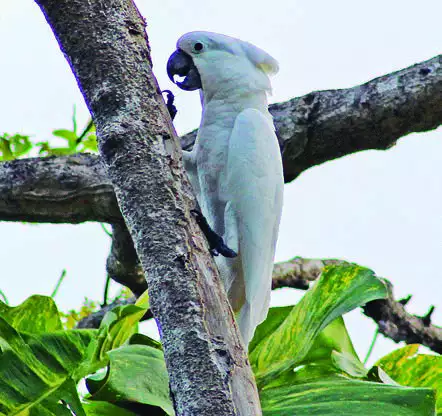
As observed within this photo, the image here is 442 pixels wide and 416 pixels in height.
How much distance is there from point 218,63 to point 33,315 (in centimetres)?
78

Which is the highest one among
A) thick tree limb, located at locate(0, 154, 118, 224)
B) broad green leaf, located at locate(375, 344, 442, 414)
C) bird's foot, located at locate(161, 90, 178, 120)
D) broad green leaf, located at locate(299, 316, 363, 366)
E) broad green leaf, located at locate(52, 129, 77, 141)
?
broad green leaf, located at locate(52, 129, 77, 141)

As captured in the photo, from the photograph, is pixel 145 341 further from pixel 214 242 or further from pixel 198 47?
pixel 198 47

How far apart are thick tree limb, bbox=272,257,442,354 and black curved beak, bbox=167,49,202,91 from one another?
2.57 feet

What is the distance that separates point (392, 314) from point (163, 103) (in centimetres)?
129

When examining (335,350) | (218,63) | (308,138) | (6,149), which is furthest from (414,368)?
(6,149)

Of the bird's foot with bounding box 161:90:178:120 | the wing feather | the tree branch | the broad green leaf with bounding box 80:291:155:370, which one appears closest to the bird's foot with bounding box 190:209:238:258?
the wing feather

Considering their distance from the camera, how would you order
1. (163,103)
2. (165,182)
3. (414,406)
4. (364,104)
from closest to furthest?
1. (165,182)
2. (163,103)
3. (414,406)
4. (364,104)

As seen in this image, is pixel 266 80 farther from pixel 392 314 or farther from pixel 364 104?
pixel 392 314

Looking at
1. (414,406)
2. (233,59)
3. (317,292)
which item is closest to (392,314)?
(317,292)

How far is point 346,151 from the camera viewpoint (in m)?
2.24

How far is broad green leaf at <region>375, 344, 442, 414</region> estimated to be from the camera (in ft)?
6.55

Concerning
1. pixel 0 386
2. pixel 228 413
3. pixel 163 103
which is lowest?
pixel 228 413

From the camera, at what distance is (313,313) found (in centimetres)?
194

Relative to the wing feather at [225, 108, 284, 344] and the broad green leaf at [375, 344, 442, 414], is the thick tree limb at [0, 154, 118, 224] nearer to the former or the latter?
the wing feather at [225, 108, 284, 344]
